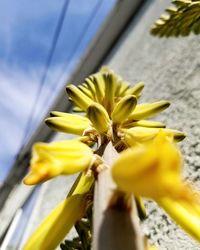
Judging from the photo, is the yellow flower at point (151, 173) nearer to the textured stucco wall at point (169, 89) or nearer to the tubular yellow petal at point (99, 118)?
the tubular yellow petal at point (99, 118)

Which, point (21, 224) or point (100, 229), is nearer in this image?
point (100, 229)

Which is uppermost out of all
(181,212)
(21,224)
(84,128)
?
(84,128)

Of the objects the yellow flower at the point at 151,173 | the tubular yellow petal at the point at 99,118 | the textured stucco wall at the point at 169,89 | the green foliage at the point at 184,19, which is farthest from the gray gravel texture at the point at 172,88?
the yellow flower at the point at 151,173

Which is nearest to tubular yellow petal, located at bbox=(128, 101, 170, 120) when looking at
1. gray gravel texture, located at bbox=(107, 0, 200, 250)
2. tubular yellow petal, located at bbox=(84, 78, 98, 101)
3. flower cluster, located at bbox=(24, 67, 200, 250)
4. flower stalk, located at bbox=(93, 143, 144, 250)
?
flower cluster, located at bbox=(24, 67, 200, 250)

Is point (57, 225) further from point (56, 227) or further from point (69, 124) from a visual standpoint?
point (69, 124)

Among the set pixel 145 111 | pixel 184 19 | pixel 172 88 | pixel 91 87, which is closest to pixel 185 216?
pixel 145 111

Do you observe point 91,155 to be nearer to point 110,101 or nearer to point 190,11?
point 110,101

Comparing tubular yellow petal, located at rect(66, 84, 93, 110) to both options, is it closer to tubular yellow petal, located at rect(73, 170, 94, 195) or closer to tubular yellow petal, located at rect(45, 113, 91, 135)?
tubular yellow petal, located at rect(45, 113, 91, 135)

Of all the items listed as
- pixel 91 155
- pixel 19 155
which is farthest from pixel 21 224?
pixel 91 155
